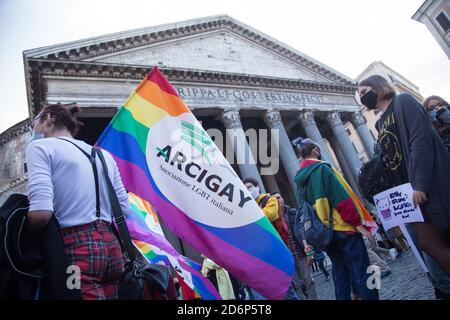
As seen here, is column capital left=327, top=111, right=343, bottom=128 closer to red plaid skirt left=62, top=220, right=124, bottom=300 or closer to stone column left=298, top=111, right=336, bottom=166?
stone column left=298, top=111, right=336, bottom=166

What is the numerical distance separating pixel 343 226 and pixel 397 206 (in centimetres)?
50

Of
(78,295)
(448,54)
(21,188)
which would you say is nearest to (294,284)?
(78,295)

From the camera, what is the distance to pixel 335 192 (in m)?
2.79

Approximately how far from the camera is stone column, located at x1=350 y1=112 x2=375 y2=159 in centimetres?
1780

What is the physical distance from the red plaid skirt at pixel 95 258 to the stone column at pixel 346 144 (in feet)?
55.8

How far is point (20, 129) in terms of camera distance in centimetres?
2225

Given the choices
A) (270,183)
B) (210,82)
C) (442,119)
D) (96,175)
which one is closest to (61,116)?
(96,175)

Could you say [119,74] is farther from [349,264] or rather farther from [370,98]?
[349,264]

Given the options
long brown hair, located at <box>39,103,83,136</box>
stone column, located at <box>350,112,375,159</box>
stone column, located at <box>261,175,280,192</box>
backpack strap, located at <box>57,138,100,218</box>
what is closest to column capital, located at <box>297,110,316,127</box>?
stone column, located at <box>350,112,375,159</box>

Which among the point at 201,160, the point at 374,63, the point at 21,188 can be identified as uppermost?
the point at 374,63

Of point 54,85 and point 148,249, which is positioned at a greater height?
point 54,85

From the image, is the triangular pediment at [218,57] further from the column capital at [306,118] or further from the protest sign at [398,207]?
the protest sign at [398,207]

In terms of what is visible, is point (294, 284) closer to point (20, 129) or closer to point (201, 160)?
point (201, 160)

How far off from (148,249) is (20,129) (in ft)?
81.9
